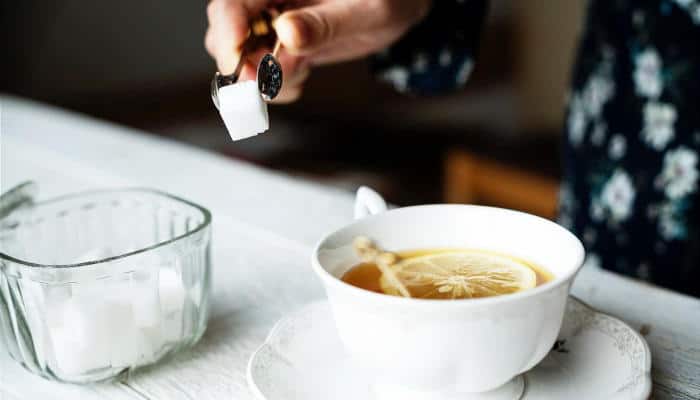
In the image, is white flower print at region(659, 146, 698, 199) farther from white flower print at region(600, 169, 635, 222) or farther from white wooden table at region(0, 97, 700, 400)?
white wooden table at region(0, 97, 700, 400)

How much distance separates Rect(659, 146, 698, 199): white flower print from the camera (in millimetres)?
876

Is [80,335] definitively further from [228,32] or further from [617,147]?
[617,147]

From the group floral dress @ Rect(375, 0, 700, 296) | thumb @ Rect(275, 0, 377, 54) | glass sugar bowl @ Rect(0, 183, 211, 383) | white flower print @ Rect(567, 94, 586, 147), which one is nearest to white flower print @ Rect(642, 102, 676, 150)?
floral dress @ Rect(375, 0, 700, 296)

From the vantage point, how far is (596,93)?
3.18ft

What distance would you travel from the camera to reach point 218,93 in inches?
20.2

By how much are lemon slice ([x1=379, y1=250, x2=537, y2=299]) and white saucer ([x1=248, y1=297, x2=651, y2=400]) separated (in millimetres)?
65

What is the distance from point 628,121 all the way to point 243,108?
60 cm

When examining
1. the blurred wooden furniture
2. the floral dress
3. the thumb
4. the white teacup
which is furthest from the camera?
the blurred wooden furniture

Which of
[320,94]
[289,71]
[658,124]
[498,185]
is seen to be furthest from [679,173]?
[320,94]

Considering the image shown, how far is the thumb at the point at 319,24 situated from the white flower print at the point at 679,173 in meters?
0.39

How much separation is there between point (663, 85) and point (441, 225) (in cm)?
49

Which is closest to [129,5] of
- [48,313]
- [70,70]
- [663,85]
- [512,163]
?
[70,70]

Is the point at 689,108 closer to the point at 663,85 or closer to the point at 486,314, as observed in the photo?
the point at 663,85

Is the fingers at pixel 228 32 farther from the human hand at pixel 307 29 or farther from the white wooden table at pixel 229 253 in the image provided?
the white wooden table at pixel 229 253
